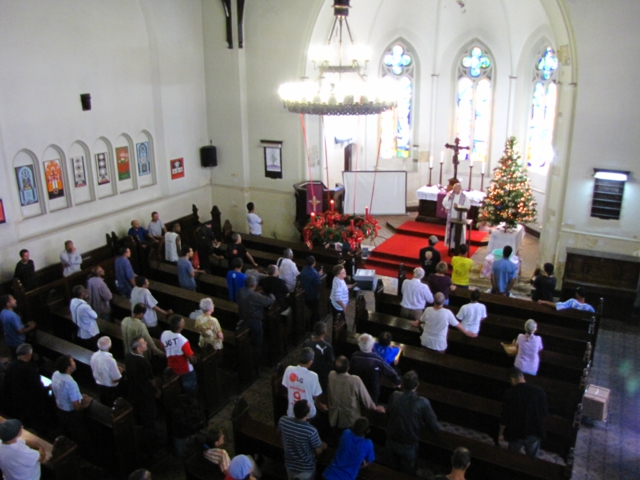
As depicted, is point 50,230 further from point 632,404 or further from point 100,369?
point 632,404

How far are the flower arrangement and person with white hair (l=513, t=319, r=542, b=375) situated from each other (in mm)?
5043

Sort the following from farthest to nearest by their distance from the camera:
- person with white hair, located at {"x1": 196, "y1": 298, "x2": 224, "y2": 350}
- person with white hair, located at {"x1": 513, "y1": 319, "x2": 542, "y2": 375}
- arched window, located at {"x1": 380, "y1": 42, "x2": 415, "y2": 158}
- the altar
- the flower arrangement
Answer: arched window, located at {"x1": 380, "y1": 42, "x2": 415, "y2": 158}, the altar, the flower arrangement, person with white hair, located at {"x1": 196, "y1": 298, "x2": 224, "y2": 350}, person with white hair, located at {"x1": 513, "y1": 319, "x2": 542, "y2": 375}

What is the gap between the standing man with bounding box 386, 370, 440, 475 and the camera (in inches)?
215

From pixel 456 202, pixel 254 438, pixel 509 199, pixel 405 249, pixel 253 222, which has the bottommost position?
pixel 405 249

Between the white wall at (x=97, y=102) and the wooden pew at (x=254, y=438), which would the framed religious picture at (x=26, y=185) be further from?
the wooden pew at (x=254, y=438)

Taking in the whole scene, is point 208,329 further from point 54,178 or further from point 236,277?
point 54,178

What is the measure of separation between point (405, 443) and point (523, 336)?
7.15 feet

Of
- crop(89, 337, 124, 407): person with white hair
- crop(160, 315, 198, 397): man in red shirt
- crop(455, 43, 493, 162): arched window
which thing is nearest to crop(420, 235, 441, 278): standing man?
crop(160, 315, 198, 397): man in red shirt

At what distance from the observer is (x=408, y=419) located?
549 centimetres

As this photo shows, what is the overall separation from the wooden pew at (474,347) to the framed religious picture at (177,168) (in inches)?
289

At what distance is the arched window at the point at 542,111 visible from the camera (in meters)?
14.3

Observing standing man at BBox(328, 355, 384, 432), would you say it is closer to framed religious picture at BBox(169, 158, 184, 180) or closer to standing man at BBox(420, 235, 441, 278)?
standing man at BBox(420, 235, 441, 278)

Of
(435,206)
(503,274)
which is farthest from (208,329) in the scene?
(435,206)

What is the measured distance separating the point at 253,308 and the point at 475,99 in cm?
1094
